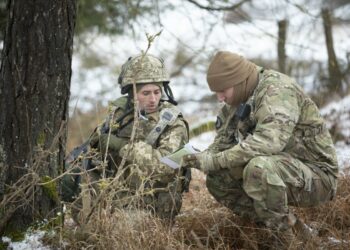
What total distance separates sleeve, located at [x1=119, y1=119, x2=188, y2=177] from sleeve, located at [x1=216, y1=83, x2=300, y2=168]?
1.48 feet

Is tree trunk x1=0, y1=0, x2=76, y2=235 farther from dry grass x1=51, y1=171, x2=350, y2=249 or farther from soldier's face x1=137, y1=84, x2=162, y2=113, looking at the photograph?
soldier's face x1=137, y1=84, x2=162, y2=113

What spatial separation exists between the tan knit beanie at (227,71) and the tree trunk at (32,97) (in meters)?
0.90

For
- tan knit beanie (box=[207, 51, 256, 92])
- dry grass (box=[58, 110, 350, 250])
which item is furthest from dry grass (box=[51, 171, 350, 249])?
tan knit beanie (box=[207, 51, 256, 92])

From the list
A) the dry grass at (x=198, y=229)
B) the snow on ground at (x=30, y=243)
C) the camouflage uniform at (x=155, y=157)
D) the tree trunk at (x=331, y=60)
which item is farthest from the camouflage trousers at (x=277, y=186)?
the tree trunk at (x=331, y=60)

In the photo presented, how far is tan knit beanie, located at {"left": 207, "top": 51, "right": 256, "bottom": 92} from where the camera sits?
12.0 feet

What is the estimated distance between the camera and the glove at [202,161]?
11.8 ft

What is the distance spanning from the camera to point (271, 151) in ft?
11.4

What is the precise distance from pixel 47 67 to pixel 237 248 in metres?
1.64

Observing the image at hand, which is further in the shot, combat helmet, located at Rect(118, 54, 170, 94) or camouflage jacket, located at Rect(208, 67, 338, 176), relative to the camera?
combat helmet, located at Rect(118, 54, 170, 94)

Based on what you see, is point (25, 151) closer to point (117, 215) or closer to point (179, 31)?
point (117, 215)

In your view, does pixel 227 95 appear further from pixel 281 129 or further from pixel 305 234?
pixel 305 234

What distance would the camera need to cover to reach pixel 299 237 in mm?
3600

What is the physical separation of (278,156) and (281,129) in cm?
24

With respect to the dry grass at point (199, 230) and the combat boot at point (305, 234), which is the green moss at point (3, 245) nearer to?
the dry grass at point (199, 230)
